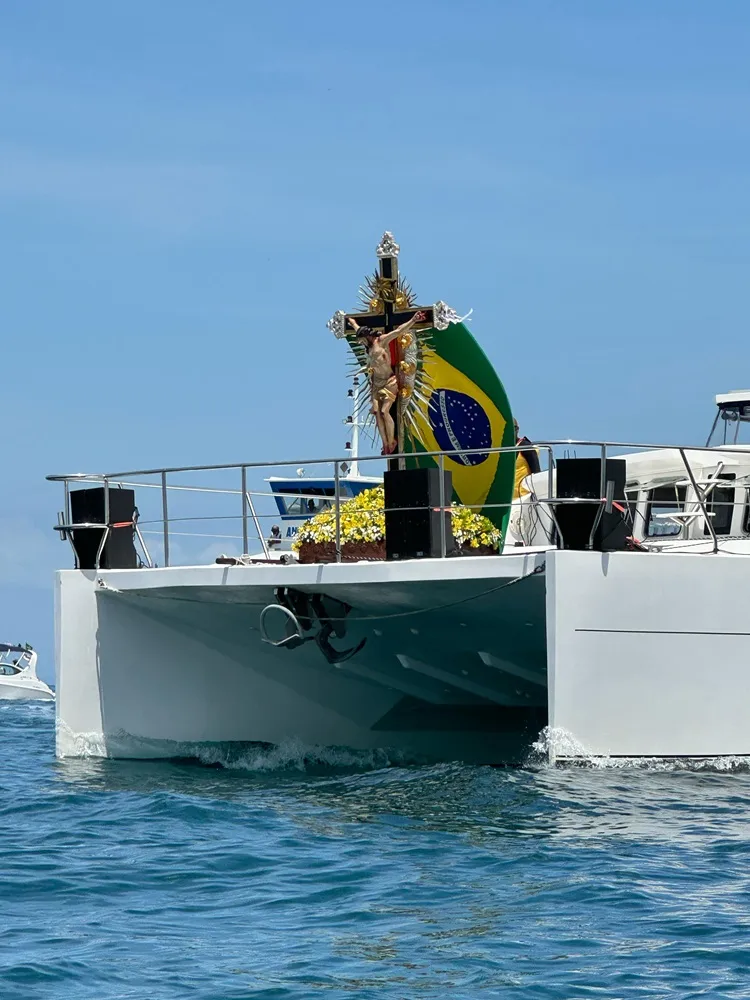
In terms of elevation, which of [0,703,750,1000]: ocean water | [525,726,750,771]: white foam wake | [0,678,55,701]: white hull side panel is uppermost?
[525,726,750,771]: white foam wake

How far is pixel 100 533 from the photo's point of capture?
43.1ft

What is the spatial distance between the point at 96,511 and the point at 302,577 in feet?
7.97

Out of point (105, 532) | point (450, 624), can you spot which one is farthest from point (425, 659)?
point (105, 532)

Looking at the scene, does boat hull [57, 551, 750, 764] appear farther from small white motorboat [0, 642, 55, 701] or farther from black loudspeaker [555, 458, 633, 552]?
small white motorboat [0, 642, 55, 701]

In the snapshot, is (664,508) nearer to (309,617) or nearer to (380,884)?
(309,617)

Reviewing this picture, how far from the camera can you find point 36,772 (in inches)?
527

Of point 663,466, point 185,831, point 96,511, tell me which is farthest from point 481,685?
point 185,831

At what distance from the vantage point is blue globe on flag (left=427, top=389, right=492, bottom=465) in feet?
44.5

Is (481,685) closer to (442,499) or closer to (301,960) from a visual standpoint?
(442,499)

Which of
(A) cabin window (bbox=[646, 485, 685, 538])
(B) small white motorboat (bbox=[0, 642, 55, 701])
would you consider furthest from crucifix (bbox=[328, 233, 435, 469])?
(B) small white motorboat (bbox=[0, 642, 55, 701])

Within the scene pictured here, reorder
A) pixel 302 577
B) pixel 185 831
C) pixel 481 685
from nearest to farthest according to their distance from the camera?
pixel 185 831 → pixel 302 577 → pixel 481 685

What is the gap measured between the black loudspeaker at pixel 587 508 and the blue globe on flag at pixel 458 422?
2.19 m

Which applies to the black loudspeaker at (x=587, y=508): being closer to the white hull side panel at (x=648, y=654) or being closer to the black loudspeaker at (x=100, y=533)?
the white hull side panel at (x=648, y=654)

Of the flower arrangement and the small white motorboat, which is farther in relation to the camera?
the small white motorboat
